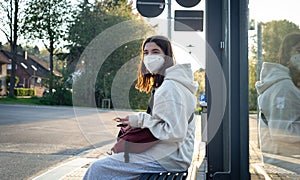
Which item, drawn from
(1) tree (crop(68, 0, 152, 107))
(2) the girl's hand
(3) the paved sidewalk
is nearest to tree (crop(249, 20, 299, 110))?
(3) the paved sidewalk

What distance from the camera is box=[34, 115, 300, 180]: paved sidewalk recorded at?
68.5 inches

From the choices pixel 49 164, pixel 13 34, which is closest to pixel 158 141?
pixel 49 164

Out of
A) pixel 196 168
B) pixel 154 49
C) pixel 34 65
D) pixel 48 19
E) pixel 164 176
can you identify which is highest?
pixel 48 19

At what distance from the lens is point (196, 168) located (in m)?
2.91

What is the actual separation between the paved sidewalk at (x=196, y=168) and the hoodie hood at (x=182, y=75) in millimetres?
361

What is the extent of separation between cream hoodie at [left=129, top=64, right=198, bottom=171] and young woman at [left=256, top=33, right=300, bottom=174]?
0.38 meters

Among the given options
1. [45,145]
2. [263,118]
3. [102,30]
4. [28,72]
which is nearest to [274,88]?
[263,118]

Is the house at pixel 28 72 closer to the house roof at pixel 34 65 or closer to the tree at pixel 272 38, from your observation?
the house roof at pixel 34 65

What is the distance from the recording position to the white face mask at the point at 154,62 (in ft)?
6.99

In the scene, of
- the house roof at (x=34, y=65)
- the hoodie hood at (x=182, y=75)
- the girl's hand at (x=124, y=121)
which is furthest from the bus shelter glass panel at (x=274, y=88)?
the house roof at (x=34, y=65)

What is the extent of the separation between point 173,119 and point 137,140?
0.23m

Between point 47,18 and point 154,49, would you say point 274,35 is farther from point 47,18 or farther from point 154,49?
point 47,18

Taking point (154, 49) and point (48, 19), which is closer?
point (154, 49)

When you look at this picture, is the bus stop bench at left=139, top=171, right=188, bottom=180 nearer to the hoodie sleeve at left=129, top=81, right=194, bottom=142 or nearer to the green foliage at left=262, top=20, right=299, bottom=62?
the hoodie sleeve at left=129, top=81, right=194, bottom=142
